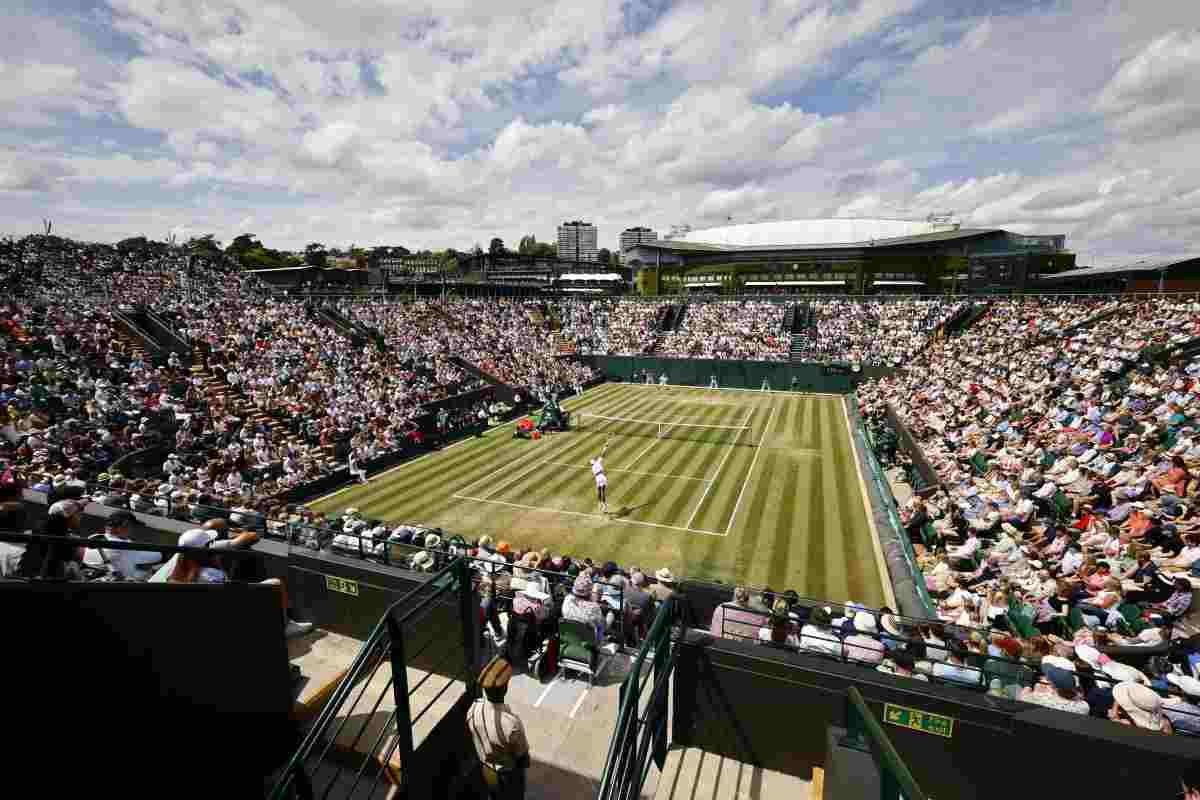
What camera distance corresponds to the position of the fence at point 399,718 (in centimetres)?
348

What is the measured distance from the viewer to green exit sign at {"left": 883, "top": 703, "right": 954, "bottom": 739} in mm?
5664

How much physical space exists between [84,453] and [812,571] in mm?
21892

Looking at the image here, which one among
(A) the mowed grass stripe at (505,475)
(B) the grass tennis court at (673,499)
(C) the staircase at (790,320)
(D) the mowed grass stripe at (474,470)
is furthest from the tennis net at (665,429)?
(C) the staircase at (790,320)

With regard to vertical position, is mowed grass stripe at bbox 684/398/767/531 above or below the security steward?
below

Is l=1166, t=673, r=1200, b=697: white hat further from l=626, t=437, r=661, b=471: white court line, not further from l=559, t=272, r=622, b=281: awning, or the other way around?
l=559, t=272, r=622, b=281: awning

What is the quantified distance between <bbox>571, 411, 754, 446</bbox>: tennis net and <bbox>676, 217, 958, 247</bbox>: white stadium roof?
280 feet

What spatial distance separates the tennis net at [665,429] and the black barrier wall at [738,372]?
→ 1419cm

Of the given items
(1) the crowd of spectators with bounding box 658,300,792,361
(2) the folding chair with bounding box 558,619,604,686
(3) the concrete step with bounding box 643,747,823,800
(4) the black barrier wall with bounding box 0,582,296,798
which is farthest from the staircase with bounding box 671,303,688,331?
(4) the black barrier wall with bounding box 0,582,296,798

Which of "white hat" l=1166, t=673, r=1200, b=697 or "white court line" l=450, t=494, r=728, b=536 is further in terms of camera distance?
"white court line" l=450, t=494, r=728, b=536

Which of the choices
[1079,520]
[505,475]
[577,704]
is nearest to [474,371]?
[505,475]

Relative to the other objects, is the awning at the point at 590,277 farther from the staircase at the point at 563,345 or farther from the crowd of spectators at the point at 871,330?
the crowd of spectators at the point at 871,330

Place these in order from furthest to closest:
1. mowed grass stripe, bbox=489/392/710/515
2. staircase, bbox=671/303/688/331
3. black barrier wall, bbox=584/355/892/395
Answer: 1. staircase, bbox=671/303/688/331
2. black barrier wall, bbox=584/355/892/395
3. mowed grass stripe, bbox=489/392/710/515

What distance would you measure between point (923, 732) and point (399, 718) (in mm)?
5430

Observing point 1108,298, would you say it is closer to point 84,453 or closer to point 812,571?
point 812,571
